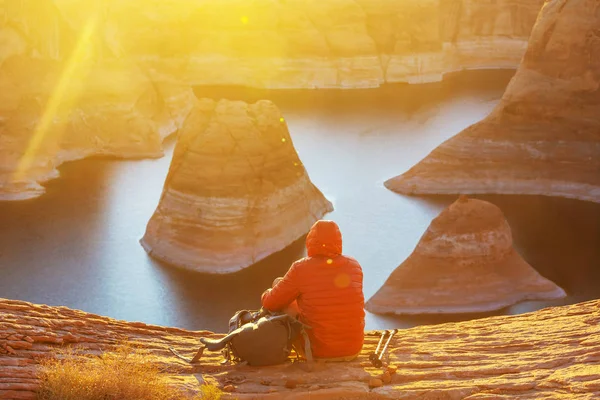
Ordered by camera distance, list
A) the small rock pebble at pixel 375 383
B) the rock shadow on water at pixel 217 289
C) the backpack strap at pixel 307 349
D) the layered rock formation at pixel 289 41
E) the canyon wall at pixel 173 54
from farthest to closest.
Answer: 1. the layered rock formation at pixel 289 41
2. the canyon wall at pixel 173 54
3. the rock shadow on water at pixel 217 289
4. the backpack strap at pixel 307 349
5. the small rock pebble at pixel 375 383

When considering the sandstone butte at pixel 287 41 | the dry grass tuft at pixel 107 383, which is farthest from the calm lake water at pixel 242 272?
the sandstone butte at pixel 287 41

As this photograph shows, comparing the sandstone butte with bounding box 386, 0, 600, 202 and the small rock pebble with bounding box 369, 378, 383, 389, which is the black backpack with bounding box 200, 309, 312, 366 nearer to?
the small rock pebble with bounding box 369, 378, 383, 389

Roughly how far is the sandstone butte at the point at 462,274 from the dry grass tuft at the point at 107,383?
2014 cm

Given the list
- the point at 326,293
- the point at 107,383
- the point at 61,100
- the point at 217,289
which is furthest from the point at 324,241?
the point at 61,100

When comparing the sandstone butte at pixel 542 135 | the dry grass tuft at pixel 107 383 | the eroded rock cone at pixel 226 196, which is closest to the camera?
the dry grass tuft at pixel 107 383

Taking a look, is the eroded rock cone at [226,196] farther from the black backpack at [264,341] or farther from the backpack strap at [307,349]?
the backpack strap at [307,349]

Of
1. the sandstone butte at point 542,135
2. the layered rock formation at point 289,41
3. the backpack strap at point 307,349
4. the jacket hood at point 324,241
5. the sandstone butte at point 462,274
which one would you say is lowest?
the backpack strap at point 307,349

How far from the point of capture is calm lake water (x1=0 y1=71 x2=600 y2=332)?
97.3 feet

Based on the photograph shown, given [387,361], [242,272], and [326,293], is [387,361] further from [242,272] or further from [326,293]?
[242,272]

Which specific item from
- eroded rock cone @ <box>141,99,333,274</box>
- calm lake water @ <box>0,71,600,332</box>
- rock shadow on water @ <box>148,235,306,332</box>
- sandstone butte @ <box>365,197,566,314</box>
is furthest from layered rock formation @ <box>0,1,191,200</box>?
sandstone butte @ <box>365,197,566,314</box>

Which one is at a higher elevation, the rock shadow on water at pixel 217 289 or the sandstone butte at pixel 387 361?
the rock shadow on water at pixel 217 289

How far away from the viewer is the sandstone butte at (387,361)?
302 inches

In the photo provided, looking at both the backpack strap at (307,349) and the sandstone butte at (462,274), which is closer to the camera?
the backpack strap at (307,349)

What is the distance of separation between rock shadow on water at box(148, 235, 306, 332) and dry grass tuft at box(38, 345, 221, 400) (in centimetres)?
1949
